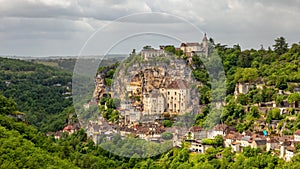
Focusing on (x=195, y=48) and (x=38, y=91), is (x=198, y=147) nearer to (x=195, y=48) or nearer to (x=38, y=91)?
(x=195, y=48)

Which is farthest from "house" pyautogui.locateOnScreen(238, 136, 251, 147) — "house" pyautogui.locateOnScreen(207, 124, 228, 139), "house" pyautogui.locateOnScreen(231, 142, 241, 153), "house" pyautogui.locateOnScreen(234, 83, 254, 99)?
"house" pyautogui.locateOnScreen(234, 83, 254, 99)

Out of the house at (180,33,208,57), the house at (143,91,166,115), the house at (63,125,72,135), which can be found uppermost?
the house at (180,33,208,57)

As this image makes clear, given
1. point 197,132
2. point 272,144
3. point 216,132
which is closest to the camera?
point 272,144

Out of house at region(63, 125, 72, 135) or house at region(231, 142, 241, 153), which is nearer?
house at region(231, 142, 241, 153)

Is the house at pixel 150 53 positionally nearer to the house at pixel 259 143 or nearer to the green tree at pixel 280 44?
the house at pixel 259 143

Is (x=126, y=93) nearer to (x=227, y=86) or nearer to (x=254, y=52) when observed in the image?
(x=227, y=86)

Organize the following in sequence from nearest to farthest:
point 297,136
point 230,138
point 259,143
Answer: point 297,136 → point 259,143 → point 230,138

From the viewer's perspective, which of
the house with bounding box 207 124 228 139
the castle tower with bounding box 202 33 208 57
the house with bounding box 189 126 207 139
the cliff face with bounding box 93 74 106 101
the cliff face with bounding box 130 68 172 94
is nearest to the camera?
the cliff face with bounding box 130 68 172 94

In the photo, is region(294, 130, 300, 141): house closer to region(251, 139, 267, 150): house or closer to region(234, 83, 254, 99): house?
region(251, 139, 267, 150): house

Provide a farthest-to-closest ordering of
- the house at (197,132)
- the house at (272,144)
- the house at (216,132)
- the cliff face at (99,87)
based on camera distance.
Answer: the cliff face at (99,87), the house at (216,132), the house at (197,132), the house at (272,144)

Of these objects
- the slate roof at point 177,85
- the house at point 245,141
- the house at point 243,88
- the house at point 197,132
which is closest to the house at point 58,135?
the house at point 197,132

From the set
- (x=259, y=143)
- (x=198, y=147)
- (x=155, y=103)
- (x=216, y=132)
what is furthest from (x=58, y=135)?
(x=259, y=143)

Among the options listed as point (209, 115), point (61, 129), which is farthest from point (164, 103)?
point (61, 129)
